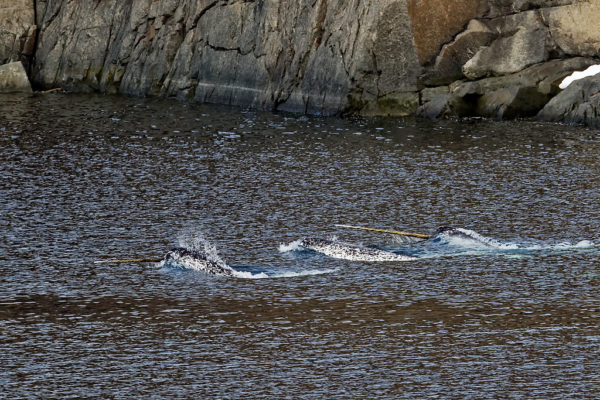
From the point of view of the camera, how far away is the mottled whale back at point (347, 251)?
20688 millimetres

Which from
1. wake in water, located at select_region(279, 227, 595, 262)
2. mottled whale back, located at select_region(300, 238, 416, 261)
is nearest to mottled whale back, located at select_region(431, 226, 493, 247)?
wake in water, located at select_region(279, 227, 595, 262)

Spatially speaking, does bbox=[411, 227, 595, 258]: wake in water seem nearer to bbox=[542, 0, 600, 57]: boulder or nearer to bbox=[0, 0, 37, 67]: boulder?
bbox=[542, 0, 600, 57]: boulder

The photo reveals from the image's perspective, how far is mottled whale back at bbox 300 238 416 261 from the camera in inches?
814

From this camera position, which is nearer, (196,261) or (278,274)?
(278,274)

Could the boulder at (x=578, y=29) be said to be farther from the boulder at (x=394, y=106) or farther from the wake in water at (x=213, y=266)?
the wake in water at (x=213, y=266)

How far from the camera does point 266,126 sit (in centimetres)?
4066

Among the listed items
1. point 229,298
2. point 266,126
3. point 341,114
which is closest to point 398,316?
point 229,298

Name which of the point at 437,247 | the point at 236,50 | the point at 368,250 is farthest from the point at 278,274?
the point at 236,50

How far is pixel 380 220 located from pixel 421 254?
3308mm

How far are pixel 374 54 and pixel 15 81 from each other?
1994 cm

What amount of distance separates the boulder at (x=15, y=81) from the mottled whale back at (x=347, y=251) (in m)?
36.6

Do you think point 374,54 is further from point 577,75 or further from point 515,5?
Answer: point 577,75

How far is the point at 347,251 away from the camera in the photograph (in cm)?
2100

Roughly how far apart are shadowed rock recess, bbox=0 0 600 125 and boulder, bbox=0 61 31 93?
5499 mm
